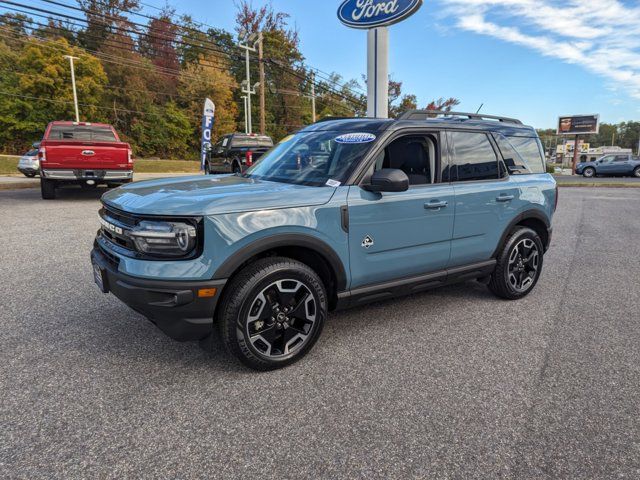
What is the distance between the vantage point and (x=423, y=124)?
3693 mm

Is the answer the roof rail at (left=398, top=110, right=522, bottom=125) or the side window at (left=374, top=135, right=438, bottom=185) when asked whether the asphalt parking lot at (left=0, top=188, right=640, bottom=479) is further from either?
the roof rail at (left=398, top=110, right=522, bottom=125)

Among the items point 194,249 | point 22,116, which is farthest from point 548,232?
point 22,116

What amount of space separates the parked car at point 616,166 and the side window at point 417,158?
3303cm

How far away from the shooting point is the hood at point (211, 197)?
2.62 meters

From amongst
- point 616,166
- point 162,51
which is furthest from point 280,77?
point 616,166

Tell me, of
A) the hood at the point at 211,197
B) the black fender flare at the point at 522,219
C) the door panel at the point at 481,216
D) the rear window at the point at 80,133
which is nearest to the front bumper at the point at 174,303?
the hood at the point at 211,197

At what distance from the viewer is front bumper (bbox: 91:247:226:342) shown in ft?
8.38

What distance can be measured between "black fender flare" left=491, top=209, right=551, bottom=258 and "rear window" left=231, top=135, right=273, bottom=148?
39.5 ft

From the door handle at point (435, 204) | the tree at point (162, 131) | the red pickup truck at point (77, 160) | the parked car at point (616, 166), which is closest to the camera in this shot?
the door handle at point (435, 204)

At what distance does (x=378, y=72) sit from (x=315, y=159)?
8759mm

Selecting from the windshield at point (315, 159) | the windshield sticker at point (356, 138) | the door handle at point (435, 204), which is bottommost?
the door handle at point (435, 204)

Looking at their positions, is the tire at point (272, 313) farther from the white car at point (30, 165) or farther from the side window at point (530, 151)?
the white car at point (30, 165)

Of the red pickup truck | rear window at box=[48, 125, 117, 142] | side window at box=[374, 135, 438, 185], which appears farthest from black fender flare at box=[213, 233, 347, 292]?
rear window at box=[48, 125, 117, 142]

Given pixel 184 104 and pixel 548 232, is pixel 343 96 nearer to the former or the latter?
pixel 184 104
